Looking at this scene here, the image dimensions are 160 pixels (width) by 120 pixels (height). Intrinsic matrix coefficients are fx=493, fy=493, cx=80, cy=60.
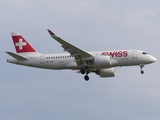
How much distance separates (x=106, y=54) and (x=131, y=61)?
10.7 ft

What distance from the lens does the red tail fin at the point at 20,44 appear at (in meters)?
66.8

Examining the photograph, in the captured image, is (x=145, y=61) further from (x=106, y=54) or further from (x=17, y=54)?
(x=17, y=54)

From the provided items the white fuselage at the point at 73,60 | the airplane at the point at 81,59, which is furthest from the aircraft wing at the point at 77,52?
the white fuselage at the point at 73,60

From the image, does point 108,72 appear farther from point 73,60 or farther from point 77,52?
point 77,52

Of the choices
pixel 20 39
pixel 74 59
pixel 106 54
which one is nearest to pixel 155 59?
pixel 106 54

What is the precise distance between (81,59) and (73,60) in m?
1.35

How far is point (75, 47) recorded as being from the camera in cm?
6062

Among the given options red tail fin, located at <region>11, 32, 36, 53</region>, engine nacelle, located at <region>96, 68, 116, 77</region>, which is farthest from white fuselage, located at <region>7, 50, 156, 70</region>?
engine nacelle, located at <region>96, 68, 116, 77</region>

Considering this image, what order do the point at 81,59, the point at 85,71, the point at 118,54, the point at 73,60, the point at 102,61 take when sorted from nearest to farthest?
the point at 102,61
the point at 118,54
the point at 81,59
the point at 73,60
the point at 85,71

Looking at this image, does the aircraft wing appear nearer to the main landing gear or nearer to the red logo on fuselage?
the main landing gear

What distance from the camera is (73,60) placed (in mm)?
63219

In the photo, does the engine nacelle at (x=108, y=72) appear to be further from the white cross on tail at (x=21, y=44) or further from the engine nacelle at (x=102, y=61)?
the white cross on tail at (x=21, y=44)

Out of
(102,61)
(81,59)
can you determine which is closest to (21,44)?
(81,59)

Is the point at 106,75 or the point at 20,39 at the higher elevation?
the point at 20,39
